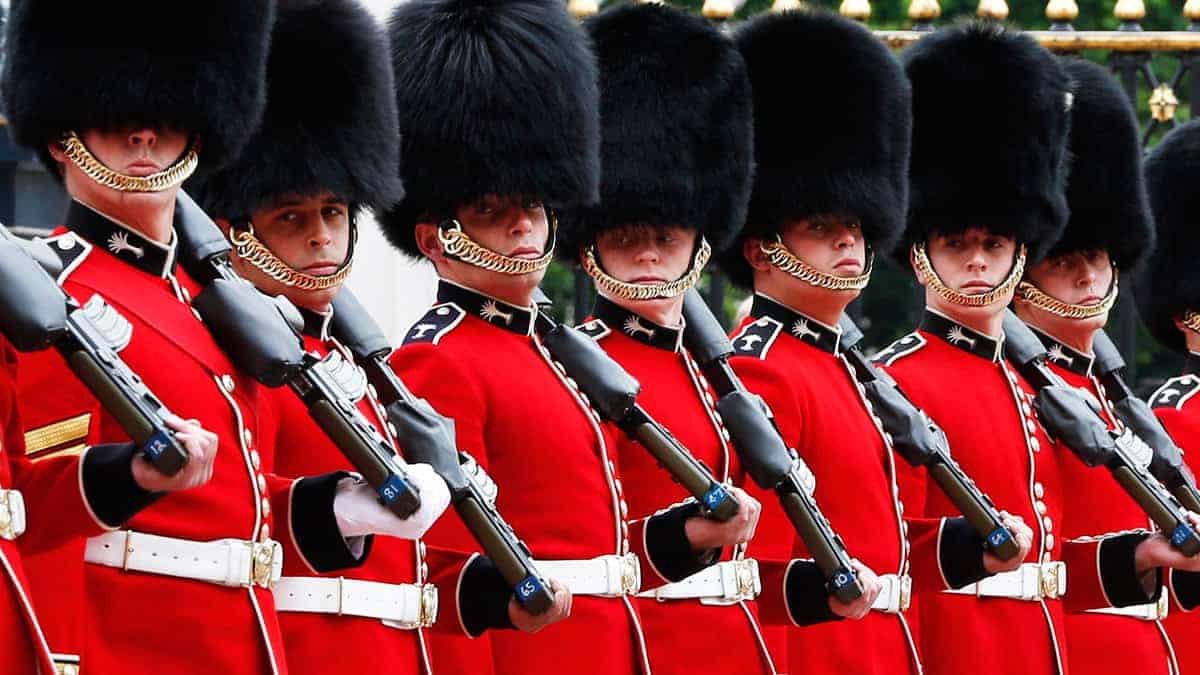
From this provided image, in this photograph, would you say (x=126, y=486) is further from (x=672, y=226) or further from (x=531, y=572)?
(x=672, y=226)

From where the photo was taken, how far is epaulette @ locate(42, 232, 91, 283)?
16.1 feet

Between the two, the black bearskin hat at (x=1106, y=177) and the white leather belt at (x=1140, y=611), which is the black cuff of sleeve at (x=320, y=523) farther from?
the black bearskin hat at (x=1106, y=177)

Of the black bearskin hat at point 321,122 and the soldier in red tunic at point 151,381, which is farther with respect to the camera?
the black bearskin hat at point 321,122

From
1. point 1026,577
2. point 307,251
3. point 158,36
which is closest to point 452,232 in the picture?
point 307,251

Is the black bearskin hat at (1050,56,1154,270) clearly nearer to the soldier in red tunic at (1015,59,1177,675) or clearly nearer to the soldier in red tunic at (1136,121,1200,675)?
the soldier in red tunic at (1015,59,1177,675)

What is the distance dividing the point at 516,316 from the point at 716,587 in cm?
81

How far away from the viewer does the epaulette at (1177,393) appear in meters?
8.62

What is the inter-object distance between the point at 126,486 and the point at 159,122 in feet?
2.74

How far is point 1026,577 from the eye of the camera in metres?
7.30

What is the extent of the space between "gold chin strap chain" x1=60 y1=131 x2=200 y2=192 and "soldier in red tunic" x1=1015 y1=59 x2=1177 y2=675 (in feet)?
11.2

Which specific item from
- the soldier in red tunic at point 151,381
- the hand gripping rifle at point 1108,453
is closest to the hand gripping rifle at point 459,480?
the soldier in red tunic at point 151,381

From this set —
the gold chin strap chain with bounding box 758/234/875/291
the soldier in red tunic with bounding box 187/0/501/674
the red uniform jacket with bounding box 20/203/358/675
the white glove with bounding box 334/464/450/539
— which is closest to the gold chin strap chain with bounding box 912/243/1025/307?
the gold chin strap chain with bounding box 758/234/875/291

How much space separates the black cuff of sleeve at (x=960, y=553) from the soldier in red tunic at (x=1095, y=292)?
823 mm

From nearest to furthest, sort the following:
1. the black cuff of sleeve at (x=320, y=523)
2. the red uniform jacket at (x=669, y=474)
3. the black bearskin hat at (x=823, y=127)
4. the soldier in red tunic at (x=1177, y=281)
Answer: the black cuff of sleeve at (x=320, y=523) → the red uniform jacket at (x=669, y=474) → the black bearskin hat at (x=823, y=127) → the soldier in red tunic at (x=1177, y=281)
